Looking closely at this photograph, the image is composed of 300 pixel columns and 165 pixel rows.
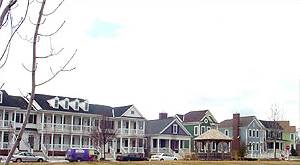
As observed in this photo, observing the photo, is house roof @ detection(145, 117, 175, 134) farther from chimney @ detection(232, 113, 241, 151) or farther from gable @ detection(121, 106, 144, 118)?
chimney @ detection(232, 113, 241, 151)

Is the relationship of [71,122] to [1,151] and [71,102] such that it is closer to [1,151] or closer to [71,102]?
[71,102]

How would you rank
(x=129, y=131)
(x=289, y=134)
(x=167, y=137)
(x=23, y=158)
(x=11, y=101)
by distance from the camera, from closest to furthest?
(x=23, y=158) → (x=11, y=101) → (x=129, y=131) → (x=167, y=137) → (x=289, y=134)

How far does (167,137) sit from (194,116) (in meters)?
9.42

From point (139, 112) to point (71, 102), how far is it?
427 inches

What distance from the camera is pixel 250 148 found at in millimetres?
77500

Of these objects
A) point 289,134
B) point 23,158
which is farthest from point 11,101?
point 289,134

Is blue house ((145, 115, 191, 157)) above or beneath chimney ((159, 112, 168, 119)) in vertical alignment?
beneath

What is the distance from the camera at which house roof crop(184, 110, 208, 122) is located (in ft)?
235

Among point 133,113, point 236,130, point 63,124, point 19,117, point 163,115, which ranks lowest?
point 236,130

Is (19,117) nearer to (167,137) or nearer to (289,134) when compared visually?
(167,137)

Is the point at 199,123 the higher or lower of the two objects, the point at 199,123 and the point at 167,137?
the higher

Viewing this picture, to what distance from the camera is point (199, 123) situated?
71.1m

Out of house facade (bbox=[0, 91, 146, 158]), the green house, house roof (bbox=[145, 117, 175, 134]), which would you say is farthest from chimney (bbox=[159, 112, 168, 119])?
house facade (bbox=[0, 91, 146, 158])

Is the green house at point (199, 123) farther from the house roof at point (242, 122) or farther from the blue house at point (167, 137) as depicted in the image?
the house roof at point (242, 122)
